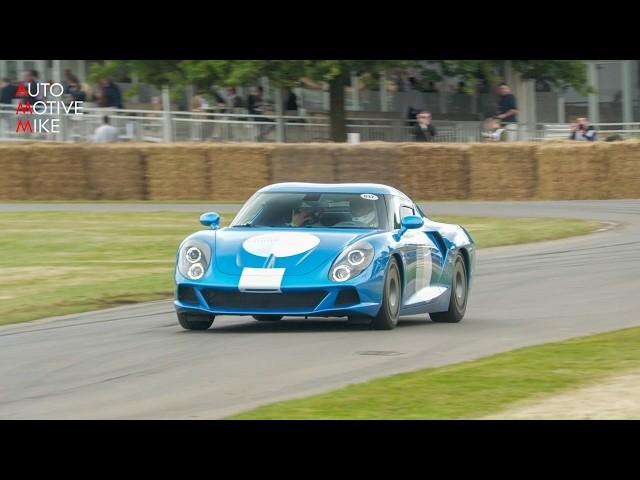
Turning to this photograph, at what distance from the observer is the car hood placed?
10.7 metres

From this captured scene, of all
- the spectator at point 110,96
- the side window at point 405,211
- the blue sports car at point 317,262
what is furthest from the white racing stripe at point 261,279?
the spectator at point 110,96

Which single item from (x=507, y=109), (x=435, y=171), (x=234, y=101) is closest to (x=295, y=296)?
(x=435, y=171)

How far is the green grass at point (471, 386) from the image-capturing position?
7.39 meters

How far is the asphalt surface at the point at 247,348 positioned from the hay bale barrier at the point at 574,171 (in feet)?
38.9

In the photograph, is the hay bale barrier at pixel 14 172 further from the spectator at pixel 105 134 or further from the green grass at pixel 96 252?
the green grass at pixel 96 252

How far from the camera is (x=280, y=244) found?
10.8m

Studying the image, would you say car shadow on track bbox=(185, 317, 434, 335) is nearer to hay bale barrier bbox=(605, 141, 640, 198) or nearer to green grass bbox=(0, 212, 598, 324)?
green grass bbox=(0, 212, 598, 324)

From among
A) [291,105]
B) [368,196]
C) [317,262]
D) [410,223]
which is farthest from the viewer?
[291,105]

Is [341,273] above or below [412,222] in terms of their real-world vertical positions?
below

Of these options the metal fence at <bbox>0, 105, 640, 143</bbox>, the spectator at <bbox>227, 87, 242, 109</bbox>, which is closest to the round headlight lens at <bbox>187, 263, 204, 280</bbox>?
the metal fence at <bbox>0, 105, 640, 143</bbox>

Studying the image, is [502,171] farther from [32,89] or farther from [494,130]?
[32,89]

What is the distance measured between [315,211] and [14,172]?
1728cm
